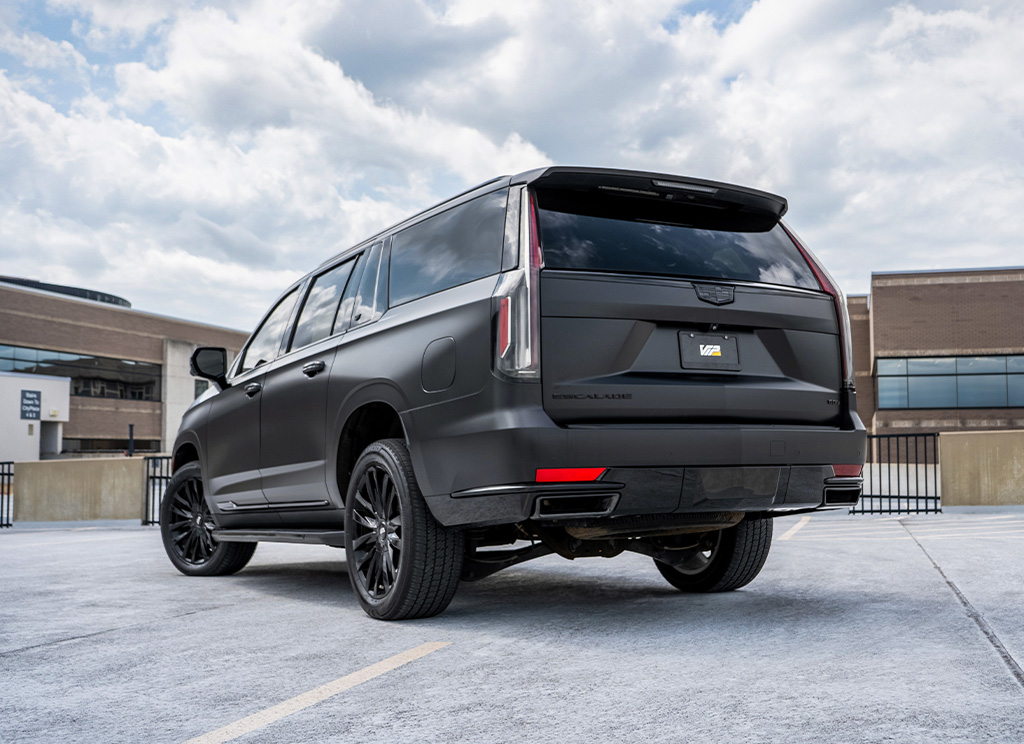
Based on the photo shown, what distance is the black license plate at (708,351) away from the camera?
4.54m

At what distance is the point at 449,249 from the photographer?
514 cm

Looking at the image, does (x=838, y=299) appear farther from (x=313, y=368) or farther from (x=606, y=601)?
(x=313, y=368)

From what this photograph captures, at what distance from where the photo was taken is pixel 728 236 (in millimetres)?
5098

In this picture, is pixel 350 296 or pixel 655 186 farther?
pixel 350 296

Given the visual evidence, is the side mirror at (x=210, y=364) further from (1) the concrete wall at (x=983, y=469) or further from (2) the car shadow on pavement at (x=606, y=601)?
(1) the concrete wall at (x=983, y=469)

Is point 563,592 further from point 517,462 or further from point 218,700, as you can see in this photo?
point 218,700

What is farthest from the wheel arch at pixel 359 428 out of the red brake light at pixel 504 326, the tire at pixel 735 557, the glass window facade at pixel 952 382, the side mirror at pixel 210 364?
the glass window facade at pixel 952 382

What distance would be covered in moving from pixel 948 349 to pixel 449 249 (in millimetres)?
47283

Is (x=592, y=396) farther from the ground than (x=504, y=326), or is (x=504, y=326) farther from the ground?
(x=504, y=326)

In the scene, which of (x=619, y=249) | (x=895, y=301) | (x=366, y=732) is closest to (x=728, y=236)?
(x=619, y=249)

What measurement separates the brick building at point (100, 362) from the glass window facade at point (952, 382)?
4613 cm

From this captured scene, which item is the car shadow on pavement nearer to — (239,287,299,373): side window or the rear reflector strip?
the rear reflector strip

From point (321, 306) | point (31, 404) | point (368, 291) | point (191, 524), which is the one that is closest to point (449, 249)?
point (368, 291)

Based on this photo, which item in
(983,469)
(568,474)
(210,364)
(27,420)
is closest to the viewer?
(568,474)
